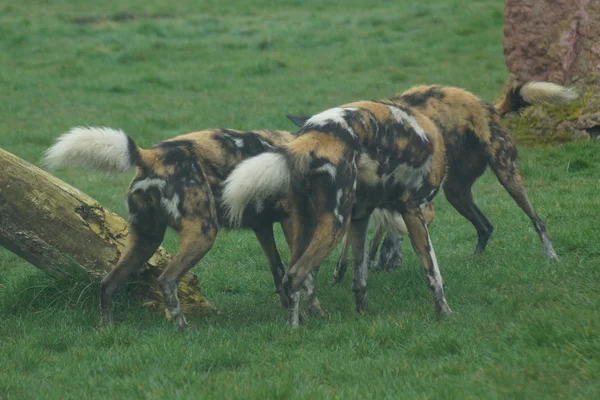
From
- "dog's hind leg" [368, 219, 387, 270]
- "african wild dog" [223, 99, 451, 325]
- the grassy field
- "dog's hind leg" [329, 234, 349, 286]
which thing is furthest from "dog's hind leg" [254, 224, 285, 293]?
"dog's hind leg" [368, 219, 387, 270]

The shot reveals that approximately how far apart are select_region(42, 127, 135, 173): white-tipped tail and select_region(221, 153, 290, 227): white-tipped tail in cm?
65

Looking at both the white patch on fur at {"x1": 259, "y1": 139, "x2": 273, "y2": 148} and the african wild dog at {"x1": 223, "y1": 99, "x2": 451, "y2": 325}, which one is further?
the white patch on fur at {"x1": 259, "y1": 139, "x2": 273, "y2": 148}

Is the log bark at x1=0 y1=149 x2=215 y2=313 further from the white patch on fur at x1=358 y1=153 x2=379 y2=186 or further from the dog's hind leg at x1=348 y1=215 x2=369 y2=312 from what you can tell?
the white patch on fur at x1=358 y1=153 x2=379 y2=186

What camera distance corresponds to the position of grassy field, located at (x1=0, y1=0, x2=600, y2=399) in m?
4.53

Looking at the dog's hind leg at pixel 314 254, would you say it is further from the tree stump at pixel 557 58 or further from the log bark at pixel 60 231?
the tree stump at pixel 557 58

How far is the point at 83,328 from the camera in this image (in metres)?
5.75

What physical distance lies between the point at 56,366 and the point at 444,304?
2279 mm

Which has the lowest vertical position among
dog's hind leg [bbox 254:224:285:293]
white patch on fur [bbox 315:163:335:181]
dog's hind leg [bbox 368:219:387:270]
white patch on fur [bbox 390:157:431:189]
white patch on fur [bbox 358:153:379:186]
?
dog's hind leg [bbox 368:219:387:270]

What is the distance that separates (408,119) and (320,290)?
4.78ft

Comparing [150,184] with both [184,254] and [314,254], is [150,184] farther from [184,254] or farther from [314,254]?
[314,254]

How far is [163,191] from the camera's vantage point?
18.6 feet

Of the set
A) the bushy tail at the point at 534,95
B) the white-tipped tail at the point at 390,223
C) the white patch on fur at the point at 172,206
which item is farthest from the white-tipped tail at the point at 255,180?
the bushy tail at the point at 534,95

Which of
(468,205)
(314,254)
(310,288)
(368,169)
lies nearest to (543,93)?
(468,205)

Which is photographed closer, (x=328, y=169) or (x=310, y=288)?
(x=328, y=169)
